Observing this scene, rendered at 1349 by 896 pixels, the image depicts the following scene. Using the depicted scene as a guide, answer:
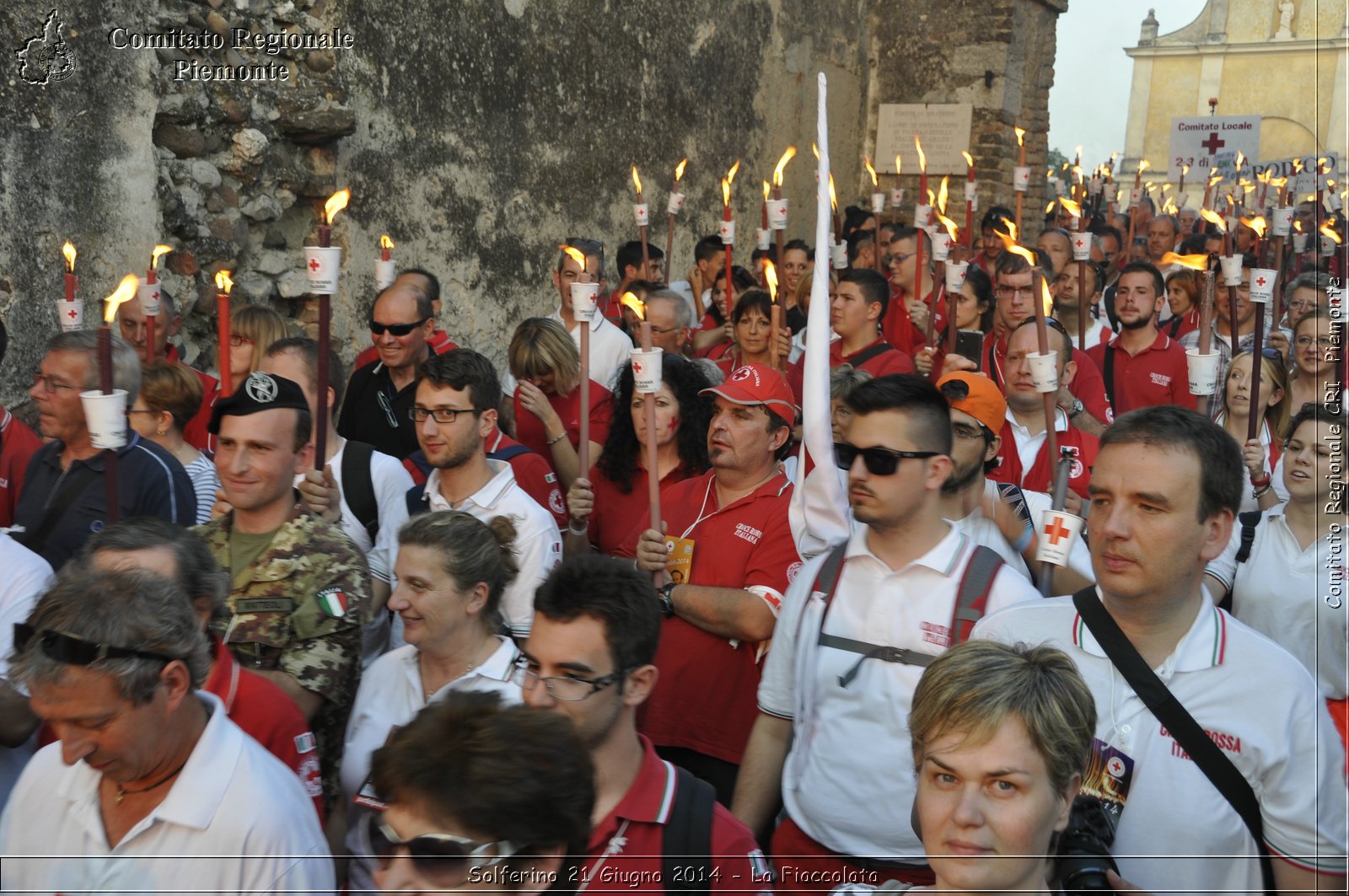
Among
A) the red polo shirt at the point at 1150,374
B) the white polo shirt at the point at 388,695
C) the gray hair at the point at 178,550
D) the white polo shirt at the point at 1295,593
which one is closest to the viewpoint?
the gray hair at the point at 178,550

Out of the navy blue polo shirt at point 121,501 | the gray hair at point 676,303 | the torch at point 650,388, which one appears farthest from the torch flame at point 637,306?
the gray hair at point 676,303

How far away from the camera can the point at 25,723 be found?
10.6ft

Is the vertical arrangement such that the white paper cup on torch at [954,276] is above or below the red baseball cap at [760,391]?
above

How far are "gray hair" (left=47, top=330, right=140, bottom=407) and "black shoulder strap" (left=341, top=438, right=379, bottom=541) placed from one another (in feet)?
2.40

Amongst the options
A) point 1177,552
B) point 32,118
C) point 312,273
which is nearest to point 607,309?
point 32,118

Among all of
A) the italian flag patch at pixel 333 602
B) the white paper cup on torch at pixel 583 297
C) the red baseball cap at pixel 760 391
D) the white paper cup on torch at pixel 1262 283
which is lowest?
the italian flag patch at pixel 333 602

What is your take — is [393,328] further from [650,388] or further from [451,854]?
[451,854]

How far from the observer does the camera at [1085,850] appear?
2357 mm

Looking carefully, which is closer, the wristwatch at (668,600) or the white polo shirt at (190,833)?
the white polo shirt at (190,833)

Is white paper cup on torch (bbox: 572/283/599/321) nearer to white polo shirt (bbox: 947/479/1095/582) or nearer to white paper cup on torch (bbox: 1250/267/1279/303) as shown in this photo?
white polo shirt (bbox: 947/479/1095/582)

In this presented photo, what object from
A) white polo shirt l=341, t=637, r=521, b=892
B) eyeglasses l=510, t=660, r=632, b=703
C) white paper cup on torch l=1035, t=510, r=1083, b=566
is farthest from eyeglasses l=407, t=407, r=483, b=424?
white paper cup on torch l=1035, t=510, r=1083, b=566

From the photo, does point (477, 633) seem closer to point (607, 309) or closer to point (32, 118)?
point (32, 118)

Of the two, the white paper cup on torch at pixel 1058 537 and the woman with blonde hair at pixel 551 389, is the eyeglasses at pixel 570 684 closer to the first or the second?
the white paper cup on torch at pixel 1058 537

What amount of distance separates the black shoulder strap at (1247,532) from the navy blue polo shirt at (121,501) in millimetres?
3406
